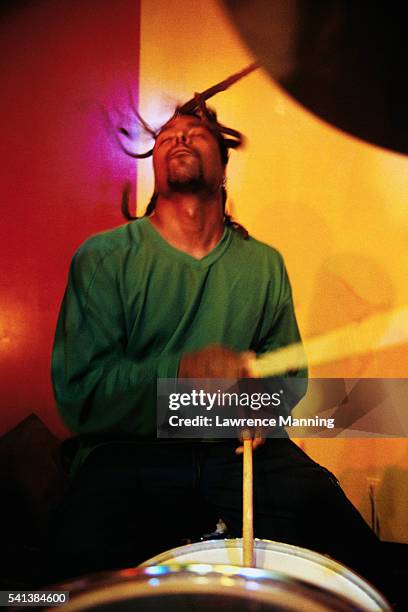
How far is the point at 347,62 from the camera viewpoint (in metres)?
1.49

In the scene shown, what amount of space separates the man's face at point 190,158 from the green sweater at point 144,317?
0.46ft

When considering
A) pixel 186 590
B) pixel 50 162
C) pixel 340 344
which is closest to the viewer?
pixel 186 590

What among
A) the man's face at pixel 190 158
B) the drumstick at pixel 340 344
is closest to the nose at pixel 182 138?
the man's face at pixel 190 158

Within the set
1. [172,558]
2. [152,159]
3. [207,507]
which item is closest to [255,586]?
[172,558]

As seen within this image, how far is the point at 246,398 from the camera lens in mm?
1448

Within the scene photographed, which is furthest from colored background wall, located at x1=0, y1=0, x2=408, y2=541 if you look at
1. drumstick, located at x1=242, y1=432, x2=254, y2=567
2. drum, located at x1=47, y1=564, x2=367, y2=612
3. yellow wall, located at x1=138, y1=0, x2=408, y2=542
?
drum, located at x1=47, y1=564, x2=367, y2=612

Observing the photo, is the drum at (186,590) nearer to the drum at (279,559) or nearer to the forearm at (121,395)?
the drum at (279,559)

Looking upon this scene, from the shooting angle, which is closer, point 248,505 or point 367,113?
point 248,505

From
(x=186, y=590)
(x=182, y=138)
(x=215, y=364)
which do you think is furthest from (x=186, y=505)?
(x=182, y=138)

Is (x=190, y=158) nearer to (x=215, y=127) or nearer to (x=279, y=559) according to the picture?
(x=215, y=127)

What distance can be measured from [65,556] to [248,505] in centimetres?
64

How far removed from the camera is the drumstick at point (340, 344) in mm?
1463

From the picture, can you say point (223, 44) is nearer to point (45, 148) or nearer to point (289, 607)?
point (45, 148)

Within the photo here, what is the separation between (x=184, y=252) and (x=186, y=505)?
2.19 feet
